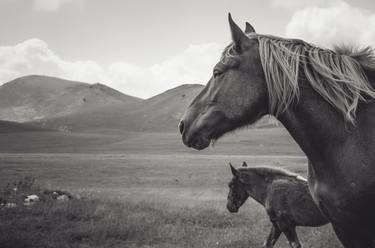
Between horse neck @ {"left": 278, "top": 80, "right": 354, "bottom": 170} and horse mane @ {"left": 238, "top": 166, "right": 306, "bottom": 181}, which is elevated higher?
horse neck @ {"left": 278, "top": 80, "right": 354, "bottom": 170}

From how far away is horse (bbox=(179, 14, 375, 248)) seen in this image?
10.0 feet

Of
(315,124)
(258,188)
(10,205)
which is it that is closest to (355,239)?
(315,124)

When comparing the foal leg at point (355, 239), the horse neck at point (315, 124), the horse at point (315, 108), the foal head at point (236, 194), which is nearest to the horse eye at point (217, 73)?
the horse at point (315, 108)

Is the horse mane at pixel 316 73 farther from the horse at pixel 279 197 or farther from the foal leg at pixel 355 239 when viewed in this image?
the horse at pixel 279 197

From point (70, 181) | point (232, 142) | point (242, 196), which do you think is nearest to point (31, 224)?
point (242, 196)

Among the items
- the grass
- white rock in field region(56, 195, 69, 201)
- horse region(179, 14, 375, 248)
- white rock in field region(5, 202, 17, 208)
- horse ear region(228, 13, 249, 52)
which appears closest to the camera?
horse region(179, 14, 375, 248)

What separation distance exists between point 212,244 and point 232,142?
8993 cm

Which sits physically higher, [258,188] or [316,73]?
[316,73]

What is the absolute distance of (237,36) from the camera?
333 centimetres

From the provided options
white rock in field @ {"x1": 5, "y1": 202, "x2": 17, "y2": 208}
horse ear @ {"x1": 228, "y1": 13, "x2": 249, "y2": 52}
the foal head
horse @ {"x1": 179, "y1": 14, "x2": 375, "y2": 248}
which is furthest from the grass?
horse ear @ {"x1": 228, "y1": 13, "x2": 249, "y2": 52}

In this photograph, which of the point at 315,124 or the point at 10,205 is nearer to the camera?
→ the point at 315,124

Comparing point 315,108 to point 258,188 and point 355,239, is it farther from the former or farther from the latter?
point 258,188

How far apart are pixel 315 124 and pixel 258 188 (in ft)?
19.6

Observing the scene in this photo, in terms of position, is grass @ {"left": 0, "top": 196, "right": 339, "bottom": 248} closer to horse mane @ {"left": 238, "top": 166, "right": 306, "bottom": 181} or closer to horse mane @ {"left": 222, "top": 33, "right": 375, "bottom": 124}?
horse mane @ {"left": 238, "top": 166, "right": 306, "bottom": 181}
